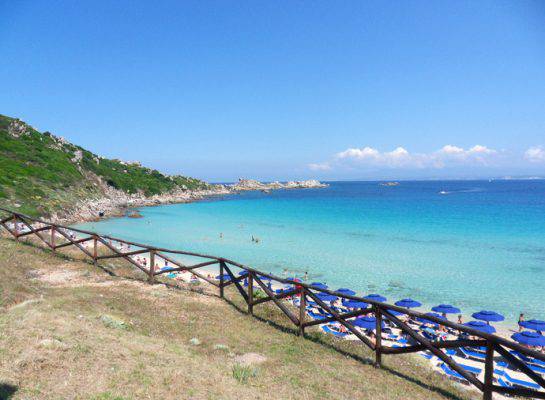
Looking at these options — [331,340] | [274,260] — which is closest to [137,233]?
[274,260]

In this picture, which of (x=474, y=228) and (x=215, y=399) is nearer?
(x=215, y=399)

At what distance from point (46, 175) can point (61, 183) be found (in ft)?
9.56

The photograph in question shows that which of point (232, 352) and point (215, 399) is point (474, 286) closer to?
point (232, 352)

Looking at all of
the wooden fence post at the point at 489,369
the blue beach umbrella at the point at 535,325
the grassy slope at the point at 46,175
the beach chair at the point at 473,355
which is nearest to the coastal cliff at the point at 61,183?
the grassy slope at the point at 46,175

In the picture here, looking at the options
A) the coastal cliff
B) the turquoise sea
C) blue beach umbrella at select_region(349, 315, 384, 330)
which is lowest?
the turquoise sea

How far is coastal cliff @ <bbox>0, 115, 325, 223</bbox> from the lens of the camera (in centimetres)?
5306

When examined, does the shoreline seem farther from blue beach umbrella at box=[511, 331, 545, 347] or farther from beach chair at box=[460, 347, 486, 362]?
blue beach umbrella at box=[511, 331, 545, 347]

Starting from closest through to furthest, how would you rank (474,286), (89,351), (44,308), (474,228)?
1. (89,351)
2. (44,308)
3. (474,286)
4. (474,228)

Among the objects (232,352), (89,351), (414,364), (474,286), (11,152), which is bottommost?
(474,286)

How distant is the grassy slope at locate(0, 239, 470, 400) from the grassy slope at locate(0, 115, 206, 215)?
45046mm

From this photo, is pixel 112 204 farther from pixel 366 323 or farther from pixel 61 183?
pixel 366 323

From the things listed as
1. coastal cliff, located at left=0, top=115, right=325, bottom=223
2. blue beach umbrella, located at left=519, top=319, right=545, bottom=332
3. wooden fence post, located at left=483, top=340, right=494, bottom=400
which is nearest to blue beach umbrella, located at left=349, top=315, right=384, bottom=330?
blue beach umbrella, located at left=519, top=319, right=545, bottom=332

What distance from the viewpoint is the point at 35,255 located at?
17812mm

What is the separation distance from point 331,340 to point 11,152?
269 feet
